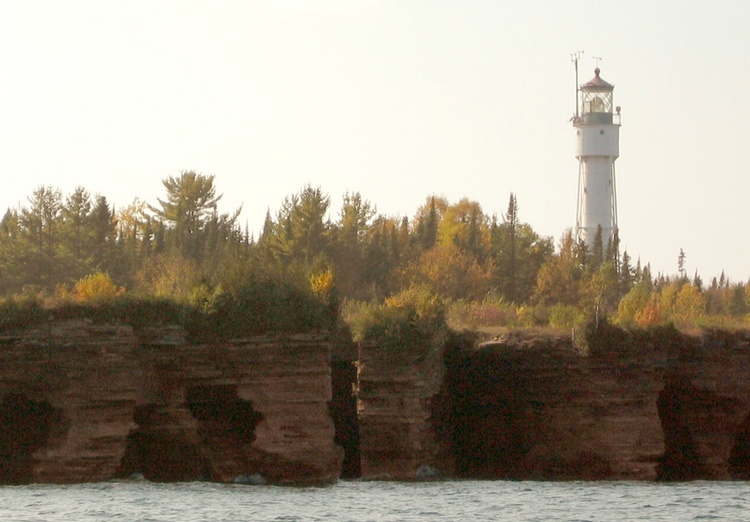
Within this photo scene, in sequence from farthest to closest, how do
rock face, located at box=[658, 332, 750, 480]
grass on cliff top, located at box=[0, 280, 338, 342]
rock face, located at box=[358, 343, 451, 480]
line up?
1. rock face, located at box=[658, 332, 750, 480]
2. rock face, located at box=[358, 343, 451, 480]
3. grass on cliff top, located at box=[0, 280, 338, 342]

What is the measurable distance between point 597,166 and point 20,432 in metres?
63.6

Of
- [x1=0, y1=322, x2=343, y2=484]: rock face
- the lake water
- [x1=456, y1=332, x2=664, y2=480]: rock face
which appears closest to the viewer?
→ the lake water

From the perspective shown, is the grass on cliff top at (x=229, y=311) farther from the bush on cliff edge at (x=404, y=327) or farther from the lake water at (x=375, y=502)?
the lake water at (x=375, y=502)

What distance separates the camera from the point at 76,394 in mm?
50281

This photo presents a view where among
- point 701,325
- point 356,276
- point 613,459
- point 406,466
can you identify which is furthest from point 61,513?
point 356,276

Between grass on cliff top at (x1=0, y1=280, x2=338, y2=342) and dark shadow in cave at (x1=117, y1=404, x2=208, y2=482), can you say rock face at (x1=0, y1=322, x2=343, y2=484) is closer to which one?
dark shadow in cave at (x1=117, y1=404, x2=208, y2=482)

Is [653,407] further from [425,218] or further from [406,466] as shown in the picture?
[425,218]

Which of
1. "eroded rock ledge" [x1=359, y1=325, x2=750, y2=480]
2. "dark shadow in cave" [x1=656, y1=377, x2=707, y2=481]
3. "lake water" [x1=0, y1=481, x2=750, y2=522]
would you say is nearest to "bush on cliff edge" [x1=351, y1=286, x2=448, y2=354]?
"eroded rock ledge" [x1=359, y1=325, x2=750, y2=480]

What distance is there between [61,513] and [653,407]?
21572mm

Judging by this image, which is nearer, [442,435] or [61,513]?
[61,513]

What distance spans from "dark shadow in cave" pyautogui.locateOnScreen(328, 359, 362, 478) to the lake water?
541 cm

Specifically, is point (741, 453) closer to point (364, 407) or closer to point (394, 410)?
point (394, 410)

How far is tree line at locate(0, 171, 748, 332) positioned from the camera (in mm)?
86000

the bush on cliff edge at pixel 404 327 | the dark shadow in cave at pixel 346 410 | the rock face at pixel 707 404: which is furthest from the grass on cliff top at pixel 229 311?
the rock face at pixel 707 404
